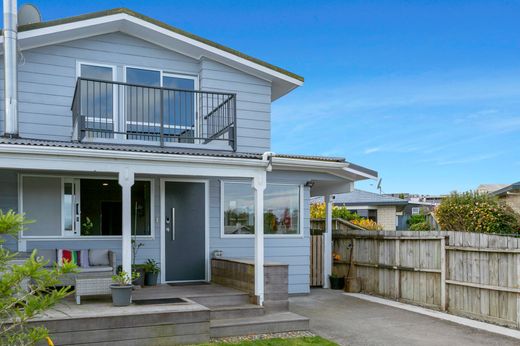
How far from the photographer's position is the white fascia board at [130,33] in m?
10.2

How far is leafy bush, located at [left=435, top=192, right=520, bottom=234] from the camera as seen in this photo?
1470 centimetres

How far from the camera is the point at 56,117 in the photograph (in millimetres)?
10492

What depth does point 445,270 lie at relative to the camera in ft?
32.8

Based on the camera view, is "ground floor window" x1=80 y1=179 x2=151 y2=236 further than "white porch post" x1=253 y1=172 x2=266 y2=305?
Yes

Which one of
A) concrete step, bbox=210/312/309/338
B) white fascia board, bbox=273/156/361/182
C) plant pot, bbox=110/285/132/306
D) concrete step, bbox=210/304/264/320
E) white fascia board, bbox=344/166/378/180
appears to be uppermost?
white fascia board, bbox=273/156/361/182

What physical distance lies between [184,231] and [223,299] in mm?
2417

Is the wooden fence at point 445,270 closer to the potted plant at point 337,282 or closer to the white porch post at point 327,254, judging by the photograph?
the potted plant at point 337,282

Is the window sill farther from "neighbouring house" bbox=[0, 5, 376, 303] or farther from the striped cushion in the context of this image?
the striped cushion

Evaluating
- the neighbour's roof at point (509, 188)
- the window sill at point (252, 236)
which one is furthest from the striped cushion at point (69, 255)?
the neighbour's roof at point (509, 188)

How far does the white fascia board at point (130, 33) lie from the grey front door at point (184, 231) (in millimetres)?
3207

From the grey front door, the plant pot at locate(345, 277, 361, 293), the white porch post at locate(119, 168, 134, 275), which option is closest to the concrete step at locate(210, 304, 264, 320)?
the white porch post at locate(119, 168, 134, 275)

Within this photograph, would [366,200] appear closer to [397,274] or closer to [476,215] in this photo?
[476,215]

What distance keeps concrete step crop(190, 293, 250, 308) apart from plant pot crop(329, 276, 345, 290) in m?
4.33

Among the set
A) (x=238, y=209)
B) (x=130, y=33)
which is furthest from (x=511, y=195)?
(x=130, y=33)
